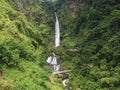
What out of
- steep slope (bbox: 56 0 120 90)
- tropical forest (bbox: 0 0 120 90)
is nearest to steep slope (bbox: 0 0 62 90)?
tropical forest (bbox: 0 0 120 90)

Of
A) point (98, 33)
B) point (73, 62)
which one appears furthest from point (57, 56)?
point (98, 33)

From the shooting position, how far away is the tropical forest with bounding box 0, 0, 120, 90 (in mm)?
31688

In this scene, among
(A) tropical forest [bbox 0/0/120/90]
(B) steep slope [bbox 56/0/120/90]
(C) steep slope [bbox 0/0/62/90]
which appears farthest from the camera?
(B) steep slope [bbox 56/0/120/90]

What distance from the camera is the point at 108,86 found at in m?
35.5

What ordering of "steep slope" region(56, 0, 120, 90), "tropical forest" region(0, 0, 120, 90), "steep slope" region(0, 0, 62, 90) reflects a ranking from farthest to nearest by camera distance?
"steep slope" region(56, 0, 120, 90), "tropical forest" region(0, 0, 120, 90), "steep slope" region(0, 0, 62, 90)

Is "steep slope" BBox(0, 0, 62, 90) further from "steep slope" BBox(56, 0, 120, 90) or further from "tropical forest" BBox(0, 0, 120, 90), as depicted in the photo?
"steep slope" BBox(56, 0, 120, 90)

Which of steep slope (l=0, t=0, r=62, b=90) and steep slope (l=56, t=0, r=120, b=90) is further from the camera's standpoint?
steep slope (l=56, t=0, r=120, b=90)

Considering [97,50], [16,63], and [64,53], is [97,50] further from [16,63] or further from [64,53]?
[16,63]

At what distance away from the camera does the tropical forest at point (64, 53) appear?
31688mm

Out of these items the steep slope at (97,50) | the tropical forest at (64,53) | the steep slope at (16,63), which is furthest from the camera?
the steep slope at (97,50)

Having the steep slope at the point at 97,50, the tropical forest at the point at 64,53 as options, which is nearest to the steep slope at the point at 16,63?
the tropical forest at the point at 64,53

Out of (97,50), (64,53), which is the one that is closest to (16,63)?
(97,50)

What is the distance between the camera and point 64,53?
54.8 metres

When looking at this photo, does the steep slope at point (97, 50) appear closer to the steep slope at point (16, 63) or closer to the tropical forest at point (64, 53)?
the tropical forest at point (64, 53)
